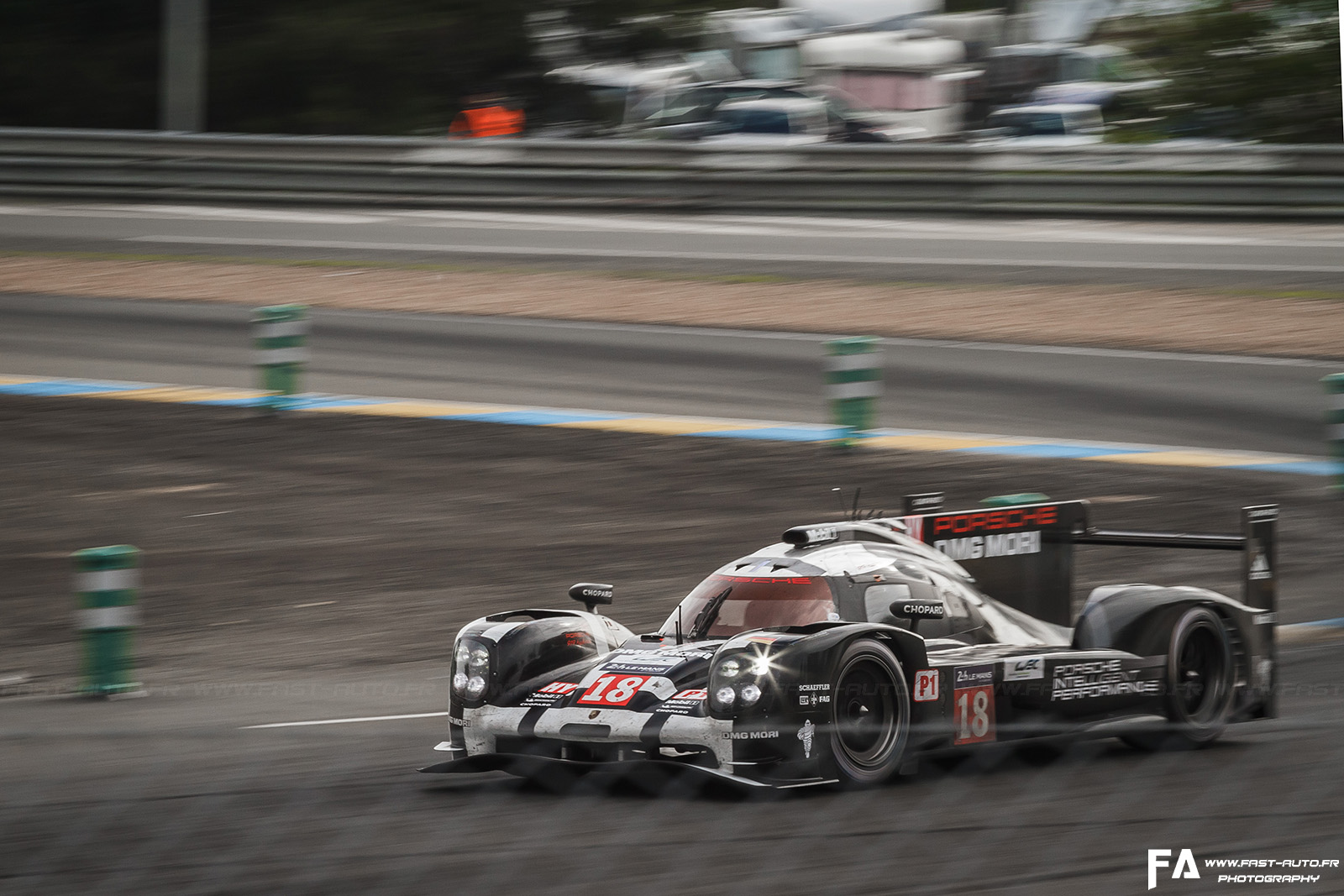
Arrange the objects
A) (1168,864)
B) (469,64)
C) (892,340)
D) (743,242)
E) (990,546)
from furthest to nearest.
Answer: (469,64)
(743,242)
(892,340)
(990,546)
(1168,864)

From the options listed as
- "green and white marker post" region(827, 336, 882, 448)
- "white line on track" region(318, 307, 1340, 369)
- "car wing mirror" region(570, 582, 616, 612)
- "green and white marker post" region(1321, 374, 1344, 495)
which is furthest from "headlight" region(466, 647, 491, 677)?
"white line on track" region(318, 307, 1340, 369)

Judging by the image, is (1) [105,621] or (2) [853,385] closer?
(1) [105,621]

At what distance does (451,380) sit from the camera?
1808cm

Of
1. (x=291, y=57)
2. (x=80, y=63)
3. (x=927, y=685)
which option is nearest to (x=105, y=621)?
(x=927, y=685)

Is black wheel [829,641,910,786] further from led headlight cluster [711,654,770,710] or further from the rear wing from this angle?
the rear wing

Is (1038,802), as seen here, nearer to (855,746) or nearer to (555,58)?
(855,746)

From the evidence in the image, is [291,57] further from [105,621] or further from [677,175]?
[105,621]

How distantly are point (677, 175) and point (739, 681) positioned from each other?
61.5 ft

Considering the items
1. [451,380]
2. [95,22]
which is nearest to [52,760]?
[451,380]

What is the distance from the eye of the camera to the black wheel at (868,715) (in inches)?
272

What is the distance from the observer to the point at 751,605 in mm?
7652

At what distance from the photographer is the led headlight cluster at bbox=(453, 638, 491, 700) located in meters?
7.50

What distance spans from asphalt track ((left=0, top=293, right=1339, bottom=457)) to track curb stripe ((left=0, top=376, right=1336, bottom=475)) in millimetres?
230

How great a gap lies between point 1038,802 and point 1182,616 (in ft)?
5.94
